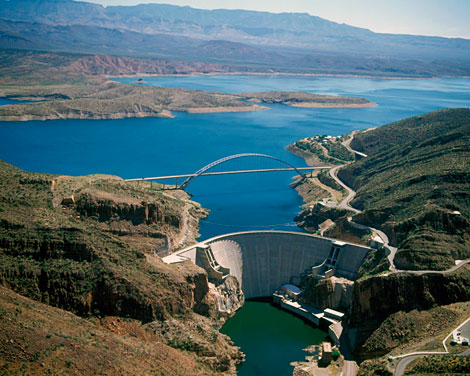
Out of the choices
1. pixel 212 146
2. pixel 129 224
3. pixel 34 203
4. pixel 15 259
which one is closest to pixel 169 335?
pixel 15 259

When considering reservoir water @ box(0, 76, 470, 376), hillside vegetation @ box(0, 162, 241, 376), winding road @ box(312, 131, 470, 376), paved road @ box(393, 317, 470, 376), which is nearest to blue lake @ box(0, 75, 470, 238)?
reservoir water @ box(0, 76, 470, 376)

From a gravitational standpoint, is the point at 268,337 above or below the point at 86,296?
below

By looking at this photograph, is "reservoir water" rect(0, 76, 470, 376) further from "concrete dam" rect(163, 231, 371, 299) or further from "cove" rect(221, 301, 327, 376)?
"concrete dam" rect(163, 231, 371, 299)

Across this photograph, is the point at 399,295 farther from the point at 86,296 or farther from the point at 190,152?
the point at 190,152

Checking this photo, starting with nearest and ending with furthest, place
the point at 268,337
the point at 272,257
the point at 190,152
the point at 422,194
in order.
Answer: the point at 268,337
the point at 272,257
the point at 422,194
the point at 190,152

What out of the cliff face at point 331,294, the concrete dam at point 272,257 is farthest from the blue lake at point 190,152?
the cliff face at point 331,294

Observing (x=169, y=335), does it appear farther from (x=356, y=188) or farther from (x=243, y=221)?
(x=356, y=188)

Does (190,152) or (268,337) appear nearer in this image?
(268,337)

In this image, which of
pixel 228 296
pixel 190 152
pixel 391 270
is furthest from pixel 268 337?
pixel 190 152
